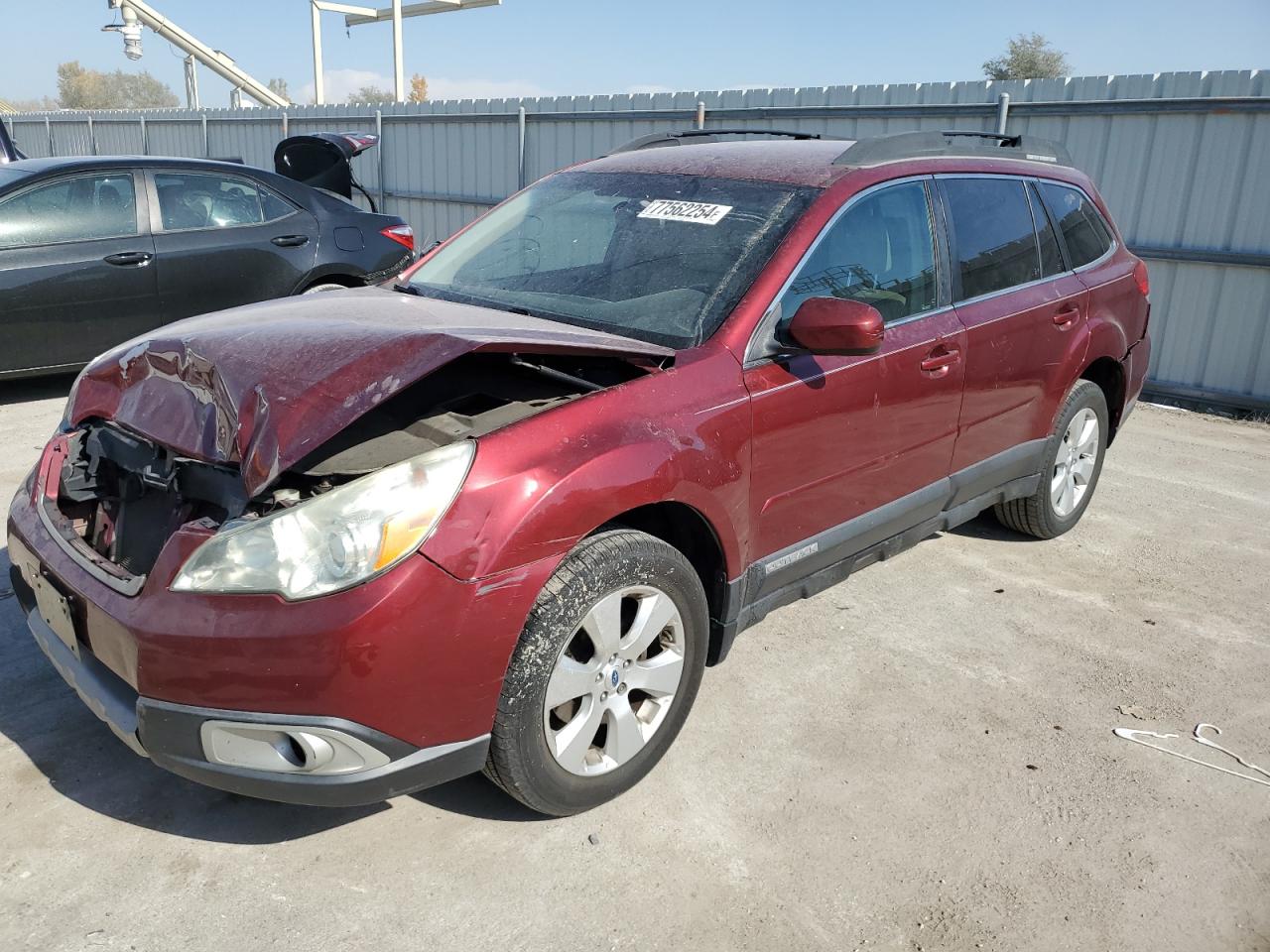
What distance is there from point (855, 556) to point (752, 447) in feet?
2.64

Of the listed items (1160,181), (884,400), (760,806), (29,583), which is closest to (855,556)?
(884,400)

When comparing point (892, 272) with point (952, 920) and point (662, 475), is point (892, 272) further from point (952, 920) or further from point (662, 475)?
point (952, 920)

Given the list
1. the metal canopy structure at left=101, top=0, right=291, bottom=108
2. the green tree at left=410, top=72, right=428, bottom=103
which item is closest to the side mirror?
the metal canopy structure at left=101, top=0, right=291, bottom=108

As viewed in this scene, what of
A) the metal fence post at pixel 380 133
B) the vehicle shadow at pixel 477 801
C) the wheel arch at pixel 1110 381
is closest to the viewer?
the vehicle shadow at pixel 477 801

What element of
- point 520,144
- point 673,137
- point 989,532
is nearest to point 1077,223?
point 989,532

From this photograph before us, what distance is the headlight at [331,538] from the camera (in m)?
2.29

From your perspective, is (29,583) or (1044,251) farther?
(1044,251)

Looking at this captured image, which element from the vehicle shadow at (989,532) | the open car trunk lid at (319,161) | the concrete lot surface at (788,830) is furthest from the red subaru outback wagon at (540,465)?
the open car trunk lid at (319,161)

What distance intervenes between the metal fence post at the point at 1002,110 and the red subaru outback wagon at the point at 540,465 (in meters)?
4.94

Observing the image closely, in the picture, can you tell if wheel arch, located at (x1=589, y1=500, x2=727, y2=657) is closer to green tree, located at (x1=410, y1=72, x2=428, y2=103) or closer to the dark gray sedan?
the dark gray sedan

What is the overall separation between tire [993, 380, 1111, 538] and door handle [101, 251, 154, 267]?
554 cm

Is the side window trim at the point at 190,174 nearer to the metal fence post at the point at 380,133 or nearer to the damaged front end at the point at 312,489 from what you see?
the damaged front end at the point at 312,489

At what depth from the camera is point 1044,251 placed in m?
4.48

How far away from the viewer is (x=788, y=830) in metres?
2.84
